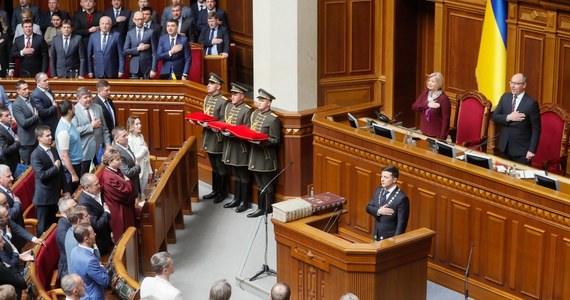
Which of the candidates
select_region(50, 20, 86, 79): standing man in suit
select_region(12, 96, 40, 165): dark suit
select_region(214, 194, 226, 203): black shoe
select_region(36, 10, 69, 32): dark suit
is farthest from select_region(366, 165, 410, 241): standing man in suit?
select_region(36, 10, 69, 32): dark suit

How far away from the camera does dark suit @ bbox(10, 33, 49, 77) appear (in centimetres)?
1498

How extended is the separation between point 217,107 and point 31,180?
7.48ft

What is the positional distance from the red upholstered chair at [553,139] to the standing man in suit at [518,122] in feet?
0.82

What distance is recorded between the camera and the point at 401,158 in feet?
36.1

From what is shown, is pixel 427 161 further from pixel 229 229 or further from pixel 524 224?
pixel 229 229

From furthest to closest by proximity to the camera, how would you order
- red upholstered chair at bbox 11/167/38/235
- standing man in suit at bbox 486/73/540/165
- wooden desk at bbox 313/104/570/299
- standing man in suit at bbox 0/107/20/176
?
1. standing man in suit at bbox 0/107/20/176
2. red upholstered chair at bbox 11/167/38/235
3. standing man in suit at bbox 486/73/540/165
4. wooden desk at bbox 313/104/570/299

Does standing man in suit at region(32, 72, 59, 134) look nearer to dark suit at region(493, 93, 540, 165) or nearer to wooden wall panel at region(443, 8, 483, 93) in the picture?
wooden wall panel at region(443, 8, 483, 93)

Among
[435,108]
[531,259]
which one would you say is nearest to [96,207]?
[435,108]

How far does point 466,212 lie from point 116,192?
3259 mm

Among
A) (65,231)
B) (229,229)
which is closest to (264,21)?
(229,229)

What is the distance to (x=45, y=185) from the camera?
38.0ft

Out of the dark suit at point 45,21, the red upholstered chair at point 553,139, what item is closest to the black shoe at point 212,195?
the red upholstered chair at point 553,139

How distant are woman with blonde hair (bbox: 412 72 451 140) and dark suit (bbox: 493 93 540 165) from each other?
53 cm

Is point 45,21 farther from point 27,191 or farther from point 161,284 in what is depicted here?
point 161,284
